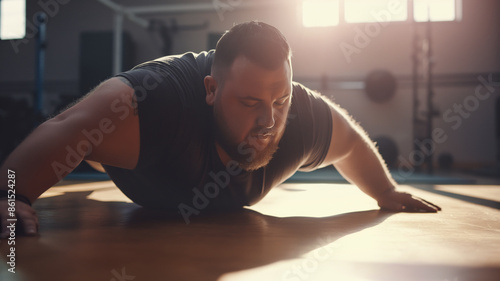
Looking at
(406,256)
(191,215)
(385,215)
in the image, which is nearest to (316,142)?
(385,215)

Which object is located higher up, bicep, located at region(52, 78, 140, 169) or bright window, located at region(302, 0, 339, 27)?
bright window, located at region(302, 0, 339, 27)

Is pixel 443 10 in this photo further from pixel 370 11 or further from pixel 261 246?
pixel 261 246

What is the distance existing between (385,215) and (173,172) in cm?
57

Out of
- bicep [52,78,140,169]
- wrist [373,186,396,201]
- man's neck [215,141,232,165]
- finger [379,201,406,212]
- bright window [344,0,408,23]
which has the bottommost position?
finger [379,201,406,212]

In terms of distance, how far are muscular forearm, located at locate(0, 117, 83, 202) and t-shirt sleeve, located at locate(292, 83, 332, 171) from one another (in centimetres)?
58

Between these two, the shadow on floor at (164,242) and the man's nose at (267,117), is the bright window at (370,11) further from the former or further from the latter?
the man's nose at (267,117)

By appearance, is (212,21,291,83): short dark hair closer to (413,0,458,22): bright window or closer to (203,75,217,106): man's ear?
(203,75,217,106): man's ear

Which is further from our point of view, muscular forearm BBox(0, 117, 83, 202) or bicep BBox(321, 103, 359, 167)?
bicep BBox(321, 103, 359, 167)

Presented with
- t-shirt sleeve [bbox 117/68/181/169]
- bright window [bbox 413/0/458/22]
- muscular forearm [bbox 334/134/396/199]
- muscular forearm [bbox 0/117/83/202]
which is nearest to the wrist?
muscular forearm [bbox 334/134/396/199]

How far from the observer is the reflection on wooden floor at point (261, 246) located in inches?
20.0

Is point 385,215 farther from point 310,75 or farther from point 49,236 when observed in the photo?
point 310,75

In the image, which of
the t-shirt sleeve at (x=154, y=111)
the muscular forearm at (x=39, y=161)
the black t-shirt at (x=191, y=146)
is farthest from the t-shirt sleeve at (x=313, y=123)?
the muscular forearm at (x=39, y=161)

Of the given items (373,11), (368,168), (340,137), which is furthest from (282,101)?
(373,11)

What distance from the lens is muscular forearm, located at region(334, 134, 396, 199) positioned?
45.4 inches
